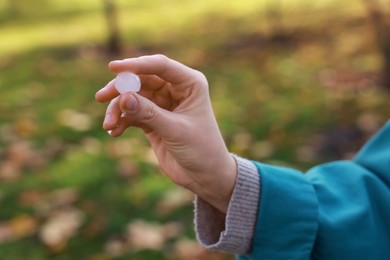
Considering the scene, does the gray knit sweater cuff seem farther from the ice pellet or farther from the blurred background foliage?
the blurred background foliage

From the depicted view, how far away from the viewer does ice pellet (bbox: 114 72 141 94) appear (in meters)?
0.87

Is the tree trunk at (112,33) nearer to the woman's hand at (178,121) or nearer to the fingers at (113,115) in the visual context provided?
the woman's hand at (178,121)

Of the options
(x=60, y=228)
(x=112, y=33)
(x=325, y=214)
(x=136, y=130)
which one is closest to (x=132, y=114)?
(x=325, y=214)

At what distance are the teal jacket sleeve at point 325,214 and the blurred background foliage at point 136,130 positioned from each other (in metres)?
1.00

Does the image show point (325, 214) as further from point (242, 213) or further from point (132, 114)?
point (132, 114)

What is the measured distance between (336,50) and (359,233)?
2956mm

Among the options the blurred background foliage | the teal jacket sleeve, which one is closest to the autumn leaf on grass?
the blurred background foliage

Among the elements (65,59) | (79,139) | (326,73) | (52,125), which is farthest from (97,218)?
(65,59)

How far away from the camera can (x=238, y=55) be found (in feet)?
13.3

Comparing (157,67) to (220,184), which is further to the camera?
(220,184)

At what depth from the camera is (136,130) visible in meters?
3.01

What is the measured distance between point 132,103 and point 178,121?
0.36ft

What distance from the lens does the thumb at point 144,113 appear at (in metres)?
0.86

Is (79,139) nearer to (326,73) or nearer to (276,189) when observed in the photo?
(326,73)
